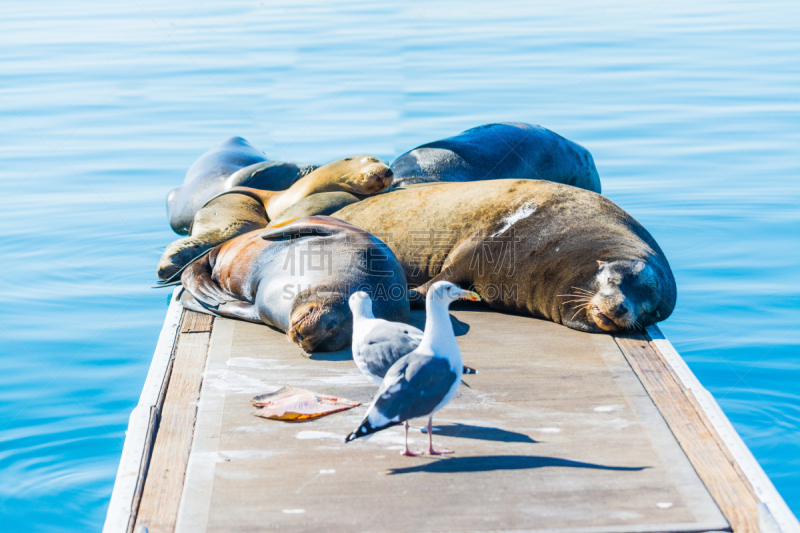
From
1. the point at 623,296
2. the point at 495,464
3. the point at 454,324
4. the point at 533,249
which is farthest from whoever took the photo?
the point at 533,249

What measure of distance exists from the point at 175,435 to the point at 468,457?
1270mm

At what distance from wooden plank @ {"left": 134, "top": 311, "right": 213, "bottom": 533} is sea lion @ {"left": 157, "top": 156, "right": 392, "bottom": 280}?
6.00 ft

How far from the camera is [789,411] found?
524 cm

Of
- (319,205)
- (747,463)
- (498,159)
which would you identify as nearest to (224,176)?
(319,205)

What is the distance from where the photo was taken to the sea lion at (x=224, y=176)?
27.8 feet

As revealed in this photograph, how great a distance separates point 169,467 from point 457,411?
1.28 metres

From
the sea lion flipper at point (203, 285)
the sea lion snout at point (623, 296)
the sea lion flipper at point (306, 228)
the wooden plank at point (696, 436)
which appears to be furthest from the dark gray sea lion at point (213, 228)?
the wooden plank at point (696, 436)

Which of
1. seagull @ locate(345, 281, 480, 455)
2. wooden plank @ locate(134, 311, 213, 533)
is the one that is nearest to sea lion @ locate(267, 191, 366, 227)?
wooden plank @ locate(134, 311, 213, 533)

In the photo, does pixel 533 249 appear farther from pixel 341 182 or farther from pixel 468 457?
pixel 468 457

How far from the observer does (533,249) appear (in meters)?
5.80

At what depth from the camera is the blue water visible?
574cm

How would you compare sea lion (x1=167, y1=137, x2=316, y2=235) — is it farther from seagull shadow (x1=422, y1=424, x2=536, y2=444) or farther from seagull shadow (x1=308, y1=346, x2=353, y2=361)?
seagull shadow (x1=422, y1=424, x2=536, y2=444)

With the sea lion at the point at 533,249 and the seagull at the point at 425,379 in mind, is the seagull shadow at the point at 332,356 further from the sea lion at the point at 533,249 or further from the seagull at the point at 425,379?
the seagull at the point at 425,379

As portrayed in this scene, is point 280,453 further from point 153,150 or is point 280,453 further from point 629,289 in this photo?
point 153,150
